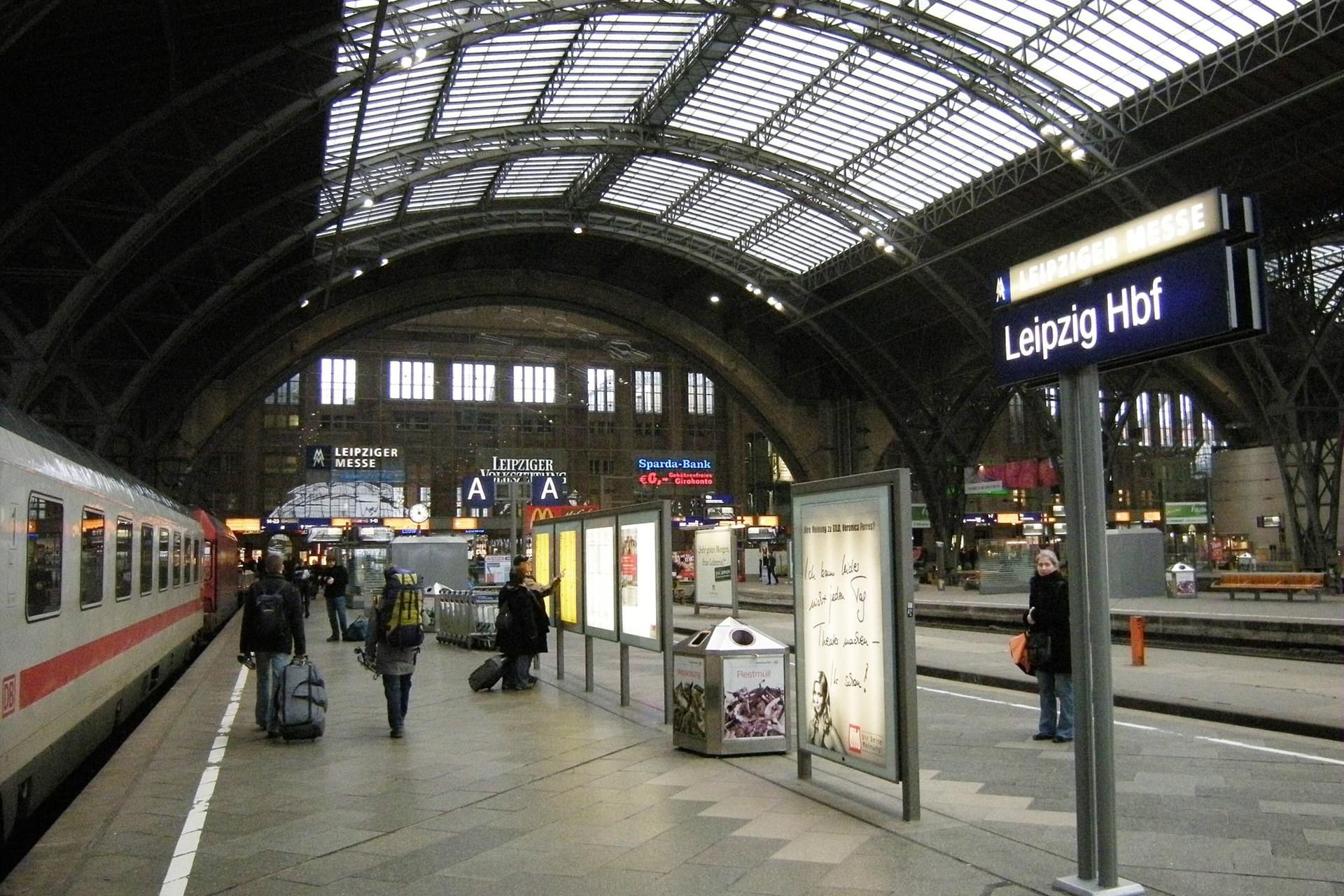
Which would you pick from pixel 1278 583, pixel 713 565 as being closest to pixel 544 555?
pixel 713 565

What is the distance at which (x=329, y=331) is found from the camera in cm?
4734

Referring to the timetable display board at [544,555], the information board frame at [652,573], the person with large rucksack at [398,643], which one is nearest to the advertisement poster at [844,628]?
the information board frame at [652,573]

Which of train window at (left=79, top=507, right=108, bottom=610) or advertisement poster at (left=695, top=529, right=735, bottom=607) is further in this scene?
advertisement poster at (left=695, top=529, right=735, bottom=607)

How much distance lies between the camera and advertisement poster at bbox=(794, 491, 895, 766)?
690 centimetres

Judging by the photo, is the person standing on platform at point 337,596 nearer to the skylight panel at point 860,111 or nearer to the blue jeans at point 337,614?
the blue jeans at point 337,614

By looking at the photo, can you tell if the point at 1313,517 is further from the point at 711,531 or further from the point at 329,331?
the point at 329,331

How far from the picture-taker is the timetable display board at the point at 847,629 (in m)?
6.82

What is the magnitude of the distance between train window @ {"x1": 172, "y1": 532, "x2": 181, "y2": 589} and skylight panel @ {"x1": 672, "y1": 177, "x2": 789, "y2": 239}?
2496cm

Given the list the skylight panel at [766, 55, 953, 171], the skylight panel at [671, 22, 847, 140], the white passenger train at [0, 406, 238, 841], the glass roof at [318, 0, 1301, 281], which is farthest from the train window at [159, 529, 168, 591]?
the skylight panel at [766, 55, 953, 171]

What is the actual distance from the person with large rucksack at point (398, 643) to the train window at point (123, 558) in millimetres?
2779

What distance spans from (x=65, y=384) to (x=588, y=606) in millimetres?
23789

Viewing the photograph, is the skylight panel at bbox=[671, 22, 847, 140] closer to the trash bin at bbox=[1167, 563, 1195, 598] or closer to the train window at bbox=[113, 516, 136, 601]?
the trash bin at bbox=[1167, 563, 1195, 598]

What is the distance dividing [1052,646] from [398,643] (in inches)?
228

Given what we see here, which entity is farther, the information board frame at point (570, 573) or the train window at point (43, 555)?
the information board frame at point (570, 573)
